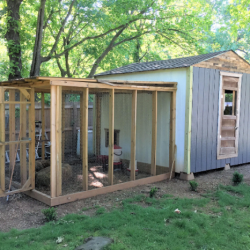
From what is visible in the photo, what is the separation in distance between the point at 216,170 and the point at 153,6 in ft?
21.6

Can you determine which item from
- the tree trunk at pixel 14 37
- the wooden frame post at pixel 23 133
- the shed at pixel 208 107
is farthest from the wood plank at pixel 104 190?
the tree trunk at pixel 14 37

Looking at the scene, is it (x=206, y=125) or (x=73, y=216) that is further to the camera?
(x=206, y=125)

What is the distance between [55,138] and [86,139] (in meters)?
0.61

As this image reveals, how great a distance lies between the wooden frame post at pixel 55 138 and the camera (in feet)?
14.3

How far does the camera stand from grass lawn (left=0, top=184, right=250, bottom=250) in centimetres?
319

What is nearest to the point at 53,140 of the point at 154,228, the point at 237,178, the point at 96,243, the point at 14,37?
the point at 96,243

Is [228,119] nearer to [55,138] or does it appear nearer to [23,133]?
[55,138]

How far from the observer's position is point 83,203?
4.66 metres

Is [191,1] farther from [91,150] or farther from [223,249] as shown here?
[223,249]

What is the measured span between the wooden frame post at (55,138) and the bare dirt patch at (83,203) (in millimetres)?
388

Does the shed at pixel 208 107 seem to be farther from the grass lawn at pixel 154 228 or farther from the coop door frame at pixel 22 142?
the coop door frame at pixel 22 142

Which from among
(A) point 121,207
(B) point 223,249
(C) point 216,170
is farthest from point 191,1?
(B) point 223,249

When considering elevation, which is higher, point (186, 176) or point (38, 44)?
point (38, 44)

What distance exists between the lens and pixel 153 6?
10.3m
